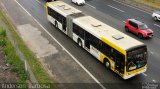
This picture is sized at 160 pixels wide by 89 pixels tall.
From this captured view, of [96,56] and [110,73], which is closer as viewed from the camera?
[110,73]

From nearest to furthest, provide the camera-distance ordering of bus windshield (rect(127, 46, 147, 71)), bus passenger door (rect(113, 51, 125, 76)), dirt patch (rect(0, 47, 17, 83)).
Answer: bus windshield (rect(127, 46, 147, 71)) → bus passenger door (rect(113, 51, 125, 76)) → dirt patch (rect(0, 47, 17, 83))

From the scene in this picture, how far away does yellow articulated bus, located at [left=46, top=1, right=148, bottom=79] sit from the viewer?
2242 cm

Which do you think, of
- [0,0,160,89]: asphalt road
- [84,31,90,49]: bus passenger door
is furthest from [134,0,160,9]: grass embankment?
[84,31,90,49]: bus passenger door

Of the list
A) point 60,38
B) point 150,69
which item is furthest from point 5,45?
point 150,69

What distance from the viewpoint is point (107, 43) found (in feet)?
79.6

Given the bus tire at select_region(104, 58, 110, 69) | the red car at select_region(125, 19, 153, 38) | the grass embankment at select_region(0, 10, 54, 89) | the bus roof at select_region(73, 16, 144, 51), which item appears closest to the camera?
the bus roof at select_region(73, 16, 144, 51)

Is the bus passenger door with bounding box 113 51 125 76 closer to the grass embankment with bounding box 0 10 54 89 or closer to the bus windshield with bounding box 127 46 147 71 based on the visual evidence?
the bus windshield with bounding box 127 46 147 71

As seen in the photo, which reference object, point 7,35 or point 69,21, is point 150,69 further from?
point 7,35

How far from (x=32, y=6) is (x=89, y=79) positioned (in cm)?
2579

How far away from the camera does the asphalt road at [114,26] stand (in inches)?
930

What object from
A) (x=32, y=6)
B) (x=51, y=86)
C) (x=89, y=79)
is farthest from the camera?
(x=32, y=6)

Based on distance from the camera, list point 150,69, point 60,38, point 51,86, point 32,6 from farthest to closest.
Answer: point 32,6 → point 60,38 → point 150,69 → point 51,86

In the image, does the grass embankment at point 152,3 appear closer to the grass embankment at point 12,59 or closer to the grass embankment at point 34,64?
the grass embankment at point 34,64

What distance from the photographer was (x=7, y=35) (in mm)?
31797
